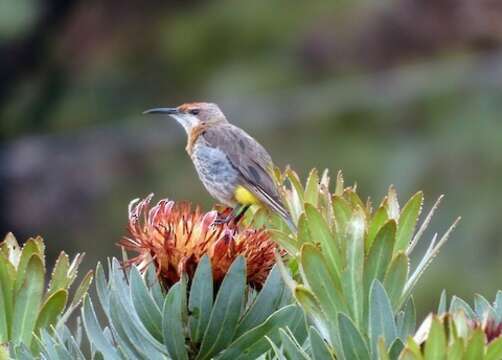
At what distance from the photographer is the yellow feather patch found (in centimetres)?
439

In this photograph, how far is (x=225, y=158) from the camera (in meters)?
4.99

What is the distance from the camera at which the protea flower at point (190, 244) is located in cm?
191

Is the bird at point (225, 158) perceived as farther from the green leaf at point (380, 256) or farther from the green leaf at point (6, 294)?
the green leaf at point (380, 256)

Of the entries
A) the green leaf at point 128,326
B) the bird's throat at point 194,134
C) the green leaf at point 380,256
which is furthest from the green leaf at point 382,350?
the bird's throat at point 194,134

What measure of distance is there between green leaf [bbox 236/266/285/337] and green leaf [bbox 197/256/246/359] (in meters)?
0.03

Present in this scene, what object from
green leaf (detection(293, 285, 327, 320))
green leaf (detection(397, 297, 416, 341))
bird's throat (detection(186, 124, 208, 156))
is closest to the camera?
green leaf (detection(293, 285, 327, 320))

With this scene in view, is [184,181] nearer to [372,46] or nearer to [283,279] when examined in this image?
[372,46]

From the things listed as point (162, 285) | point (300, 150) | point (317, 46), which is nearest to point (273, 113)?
point (300, 150)

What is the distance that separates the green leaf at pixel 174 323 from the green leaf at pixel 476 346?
498 mm

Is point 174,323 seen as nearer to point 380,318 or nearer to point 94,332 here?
point 94,332

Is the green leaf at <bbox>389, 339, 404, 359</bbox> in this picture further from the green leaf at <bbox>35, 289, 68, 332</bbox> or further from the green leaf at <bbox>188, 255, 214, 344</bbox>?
the green leaf at <bbox>35, 289, 68, 332</bbox>

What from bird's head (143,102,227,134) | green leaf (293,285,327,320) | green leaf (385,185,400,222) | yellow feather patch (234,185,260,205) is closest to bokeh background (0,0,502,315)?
bird's head (143,102,227,134)

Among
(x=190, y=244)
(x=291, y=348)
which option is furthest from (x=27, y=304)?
(x=291, y=348)

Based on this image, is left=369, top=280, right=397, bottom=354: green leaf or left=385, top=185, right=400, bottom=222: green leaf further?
left=385, top=185, right=400, bottom=222: green leaf
